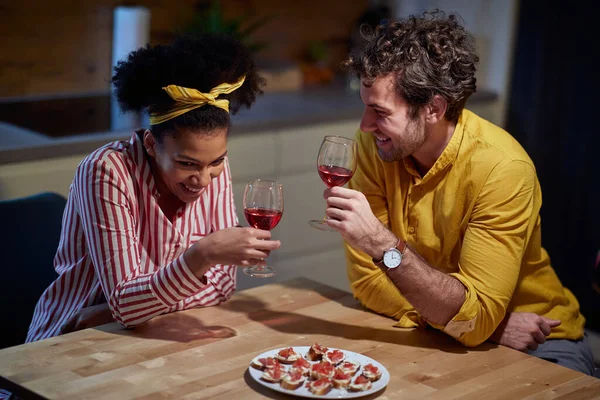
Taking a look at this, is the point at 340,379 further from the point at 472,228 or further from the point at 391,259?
the point at 472,228

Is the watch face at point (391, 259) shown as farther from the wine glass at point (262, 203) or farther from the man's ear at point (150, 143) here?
the man's ear at point (150, 143)

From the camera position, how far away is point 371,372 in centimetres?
160

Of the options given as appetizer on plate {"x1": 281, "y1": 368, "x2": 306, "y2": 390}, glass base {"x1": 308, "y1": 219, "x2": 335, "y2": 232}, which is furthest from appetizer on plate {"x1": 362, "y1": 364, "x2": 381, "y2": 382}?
glass base {"x1": 308, "y1": 219, "x2": 335, "y2": 232}

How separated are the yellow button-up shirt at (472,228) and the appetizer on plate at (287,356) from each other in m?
0.36

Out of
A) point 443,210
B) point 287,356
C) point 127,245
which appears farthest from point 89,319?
point 443,210

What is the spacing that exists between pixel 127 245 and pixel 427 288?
66 centimetres

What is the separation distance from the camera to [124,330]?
1817mm

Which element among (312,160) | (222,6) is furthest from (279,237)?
(222,6)

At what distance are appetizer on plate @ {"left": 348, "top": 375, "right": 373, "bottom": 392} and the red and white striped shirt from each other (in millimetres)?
431

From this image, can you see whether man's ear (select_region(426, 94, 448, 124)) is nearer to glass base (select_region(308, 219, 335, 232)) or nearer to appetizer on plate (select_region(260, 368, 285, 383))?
glass base (select_region(308, 219, 335, 232))

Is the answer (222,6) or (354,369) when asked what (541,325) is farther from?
(222,6)

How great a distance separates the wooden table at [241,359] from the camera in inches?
61.0

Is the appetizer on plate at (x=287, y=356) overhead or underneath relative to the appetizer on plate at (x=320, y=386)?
overhead

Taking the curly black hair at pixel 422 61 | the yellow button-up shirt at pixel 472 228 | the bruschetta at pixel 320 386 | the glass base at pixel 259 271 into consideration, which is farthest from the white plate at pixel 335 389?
the curly black hair at pixel 422 61
